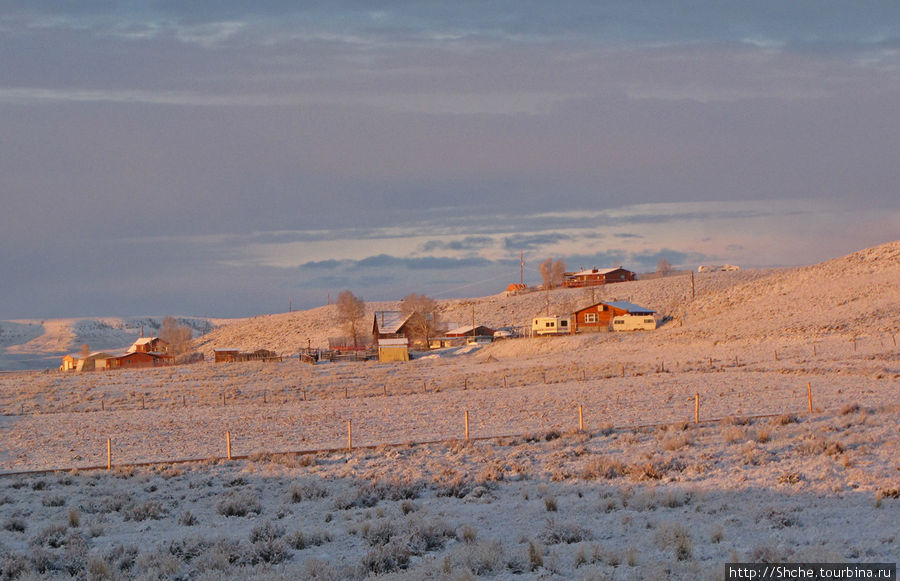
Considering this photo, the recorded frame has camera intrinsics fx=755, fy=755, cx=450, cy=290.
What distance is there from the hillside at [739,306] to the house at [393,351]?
24.7 meters

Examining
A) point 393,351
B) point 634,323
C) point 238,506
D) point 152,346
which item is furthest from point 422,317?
point 238,506

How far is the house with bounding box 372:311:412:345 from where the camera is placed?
9194 centimetres

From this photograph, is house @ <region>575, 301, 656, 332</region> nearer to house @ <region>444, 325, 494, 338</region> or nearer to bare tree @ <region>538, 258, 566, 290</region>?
house @ <region>444, 325, 494, 338</region>

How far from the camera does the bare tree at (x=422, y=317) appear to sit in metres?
93.9

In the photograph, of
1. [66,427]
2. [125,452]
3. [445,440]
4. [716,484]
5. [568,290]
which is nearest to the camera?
[716,484]

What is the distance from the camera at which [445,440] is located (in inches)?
965

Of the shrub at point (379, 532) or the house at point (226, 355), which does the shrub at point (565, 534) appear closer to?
the shrub at point (379, 532)

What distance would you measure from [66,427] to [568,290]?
369 ft

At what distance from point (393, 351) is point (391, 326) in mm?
18578

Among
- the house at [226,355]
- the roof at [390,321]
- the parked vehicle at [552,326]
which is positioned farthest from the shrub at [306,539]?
the roof at [390,321]

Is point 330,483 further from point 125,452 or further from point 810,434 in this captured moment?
point 810,434

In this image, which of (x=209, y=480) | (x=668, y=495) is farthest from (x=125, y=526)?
(x=668, y=495)

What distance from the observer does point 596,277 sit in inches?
5782

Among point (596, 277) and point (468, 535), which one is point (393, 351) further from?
point (596, 277)
